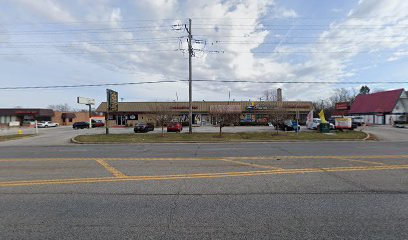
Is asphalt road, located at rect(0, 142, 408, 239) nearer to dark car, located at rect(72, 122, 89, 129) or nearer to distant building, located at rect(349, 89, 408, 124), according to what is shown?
dark car, located at rect(72, 122, 89, 129)

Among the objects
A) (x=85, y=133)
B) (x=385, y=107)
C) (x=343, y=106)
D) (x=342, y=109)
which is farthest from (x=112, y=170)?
(x=342, y=109)

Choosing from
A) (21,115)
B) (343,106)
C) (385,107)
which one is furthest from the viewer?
(21,115)

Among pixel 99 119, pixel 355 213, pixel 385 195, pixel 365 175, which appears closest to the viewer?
pixel 355 213

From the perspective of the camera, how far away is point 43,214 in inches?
163

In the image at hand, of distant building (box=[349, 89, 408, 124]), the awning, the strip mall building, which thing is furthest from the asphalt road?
the awning

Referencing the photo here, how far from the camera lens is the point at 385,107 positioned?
4869 cm

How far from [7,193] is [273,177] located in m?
6.29

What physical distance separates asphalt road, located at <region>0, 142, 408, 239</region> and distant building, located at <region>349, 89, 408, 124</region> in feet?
159

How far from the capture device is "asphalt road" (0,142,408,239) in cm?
351

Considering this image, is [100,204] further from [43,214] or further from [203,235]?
[203,235]

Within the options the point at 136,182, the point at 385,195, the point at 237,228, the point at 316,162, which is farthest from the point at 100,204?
the point at 316,162

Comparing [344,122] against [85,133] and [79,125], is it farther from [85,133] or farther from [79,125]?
[79,125]

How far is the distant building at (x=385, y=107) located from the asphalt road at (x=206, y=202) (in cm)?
4855

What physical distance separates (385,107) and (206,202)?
187 ft
